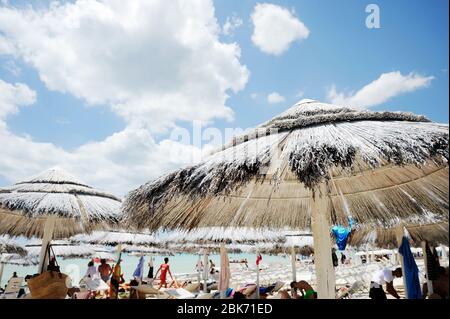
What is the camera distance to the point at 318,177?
2.38m

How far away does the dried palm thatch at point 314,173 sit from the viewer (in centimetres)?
245

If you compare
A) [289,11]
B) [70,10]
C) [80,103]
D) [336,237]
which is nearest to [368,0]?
[289,11]

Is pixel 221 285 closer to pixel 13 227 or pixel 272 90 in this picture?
pixel 272 90

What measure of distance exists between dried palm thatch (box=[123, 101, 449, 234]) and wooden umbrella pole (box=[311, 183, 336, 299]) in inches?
5.2

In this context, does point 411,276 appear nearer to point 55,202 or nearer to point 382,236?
point 382,236

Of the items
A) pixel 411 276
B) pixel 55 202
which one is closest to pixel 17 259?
pixel 55 202


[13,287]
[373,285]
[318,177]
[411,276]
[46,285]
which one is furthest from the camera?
[13,287]

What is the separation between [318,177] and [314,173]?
42mm

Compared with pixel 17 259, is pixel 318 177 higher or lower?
higher

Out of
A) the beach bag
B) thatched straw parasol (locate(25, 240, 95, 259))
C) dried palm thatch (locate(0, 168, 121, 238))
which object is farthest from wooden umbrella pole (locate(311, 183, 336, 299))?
thatched straw parasol (locate(25, 240, 95, 259))

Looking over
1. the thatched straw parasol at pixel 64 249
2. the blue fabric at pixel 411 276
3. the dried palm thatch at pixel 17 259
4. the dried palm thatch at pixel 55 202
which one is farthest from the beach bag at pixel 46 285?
the thatched straw parasol at pixel 64 249

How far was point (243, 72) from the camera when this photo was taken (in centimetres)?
379

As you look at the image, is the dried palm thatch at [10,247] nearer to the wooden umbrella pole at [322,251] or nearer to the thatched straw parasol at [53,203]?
the thatched straw parasol at [53,203]
